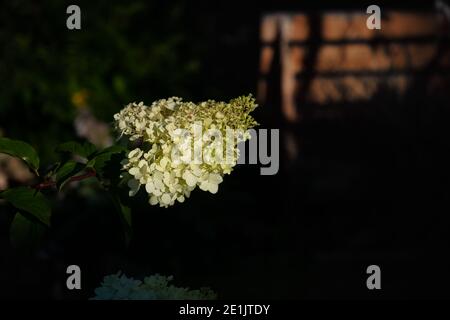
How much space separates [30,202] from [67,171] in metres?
0.13

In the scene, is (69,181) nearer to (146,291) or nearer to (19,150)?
(19,150)

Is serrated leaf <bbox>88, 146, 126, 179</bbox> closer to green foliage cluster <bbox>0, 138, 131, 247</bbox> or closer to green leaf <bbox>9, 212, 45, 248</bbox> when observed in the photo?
green foliage cluster <bbox>0, 138, 131, 247</bbox>

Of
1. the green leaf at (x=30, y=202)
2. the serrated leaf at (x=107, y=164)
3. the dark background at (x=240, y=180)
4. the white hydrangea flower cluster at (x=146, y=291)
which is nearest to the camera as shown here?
the white hydrangea flower cluster at (x=146, y=291)

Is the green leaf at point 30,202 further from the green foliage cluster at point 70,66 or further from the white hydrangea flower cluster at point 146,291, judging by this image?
the green foliage cluster at point 70,66

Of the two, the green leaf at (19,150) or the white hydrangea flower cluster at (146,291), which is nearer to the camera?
the white hydrangea flower cluster at (146,291)

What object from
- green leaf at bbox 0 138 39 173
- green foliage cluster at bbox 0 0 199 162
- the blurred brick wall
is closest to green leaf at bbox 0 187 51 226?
green leaf at bbox 0 138 39 173

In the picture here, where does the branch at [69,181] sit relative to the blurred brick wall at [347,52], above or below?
below

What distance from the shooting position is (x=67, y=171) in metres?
1.85

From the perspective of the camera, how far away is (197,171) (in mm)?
1719

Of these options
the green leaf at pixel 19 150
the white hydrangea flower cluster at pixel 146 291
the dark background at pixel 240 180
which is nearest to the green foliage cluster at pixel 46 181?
the green leaf at pixel 19 150

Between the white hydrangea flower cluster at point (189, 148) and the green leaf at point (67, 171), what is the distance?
12cm

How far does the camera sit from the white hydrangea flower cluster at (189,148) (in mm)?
1709

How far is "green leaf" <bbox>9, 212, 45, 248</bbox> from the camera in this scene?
176cm

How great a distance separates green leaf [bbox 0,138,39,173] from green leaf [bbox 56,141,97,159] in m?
0.08
